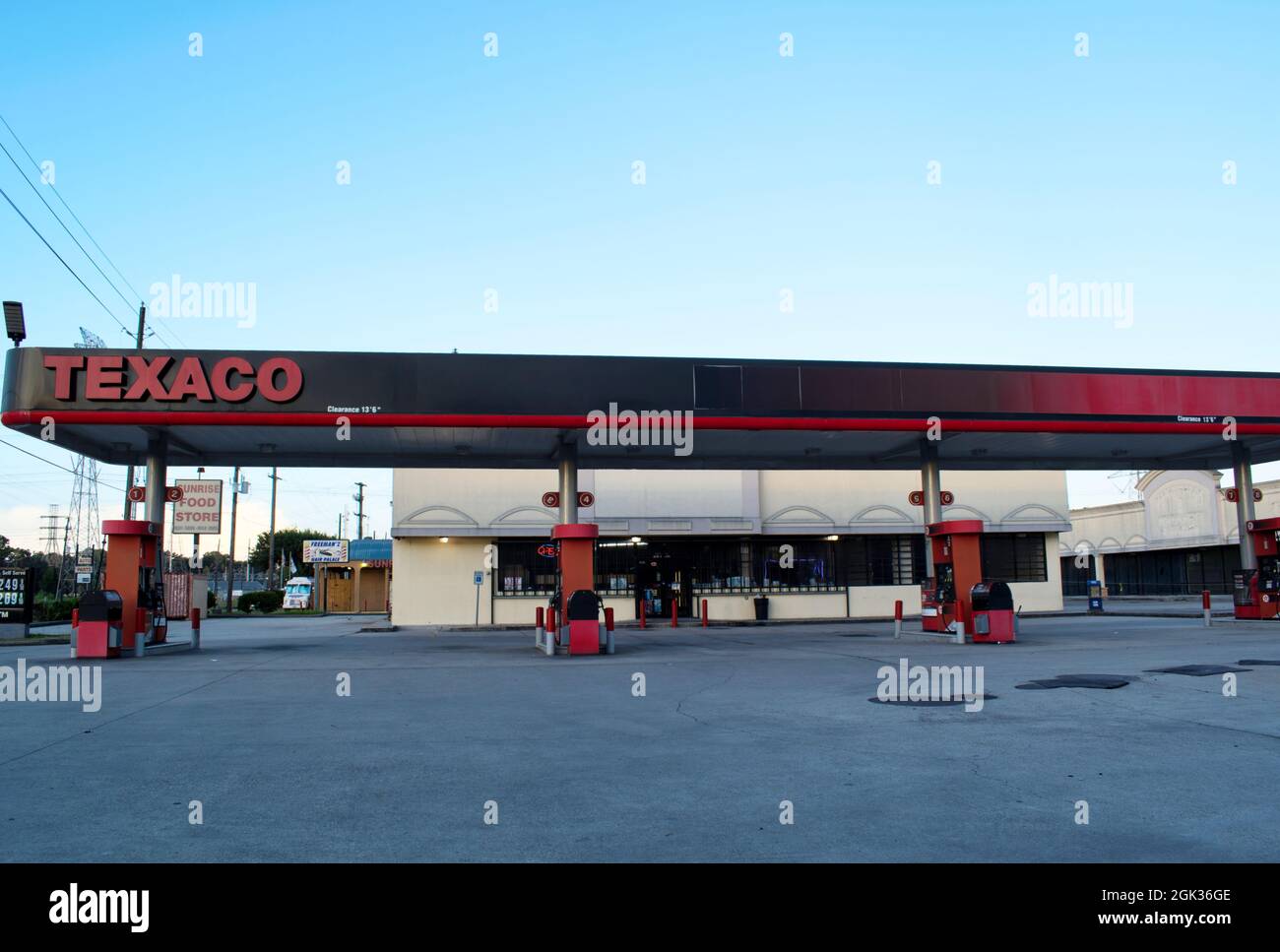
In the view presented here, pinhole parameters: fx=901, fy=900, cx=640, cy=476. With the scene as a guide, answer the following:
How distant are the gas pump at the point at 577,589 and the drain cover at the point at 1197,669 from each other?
1108 cm

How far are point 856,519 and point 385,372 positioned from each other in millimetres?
21854

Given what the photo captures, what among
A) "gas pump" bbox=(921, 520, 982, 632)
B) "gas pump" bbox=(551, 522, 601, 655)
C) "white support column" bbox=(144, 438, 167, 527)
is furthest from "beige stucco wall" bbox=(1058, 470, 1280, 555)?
"white support column" bbox=(144, 438, 167, 527)

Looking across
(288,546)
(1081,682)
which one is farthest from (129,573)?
(288,546)

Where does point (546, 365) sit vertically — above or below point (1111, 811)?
above

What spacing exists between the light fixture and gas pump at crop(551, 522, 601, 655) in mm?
11792

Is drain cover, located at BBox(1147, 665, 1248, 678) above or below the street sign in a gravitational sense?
below

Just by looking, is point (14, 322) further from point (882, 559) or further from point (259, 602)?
point (259, 602)

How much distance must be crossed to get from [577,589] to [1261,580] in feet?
68.7

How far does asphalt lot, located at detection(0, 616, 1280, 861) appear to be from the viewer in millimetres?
5512

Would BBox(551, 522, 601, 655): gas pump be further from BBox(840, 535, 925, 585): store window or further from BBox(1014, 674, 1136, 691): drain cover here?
BBox(840, 535, 925, 585): store window

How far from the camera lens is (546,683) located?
14.6 meters

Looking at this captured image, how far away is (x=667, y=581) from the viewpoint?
35469mm
